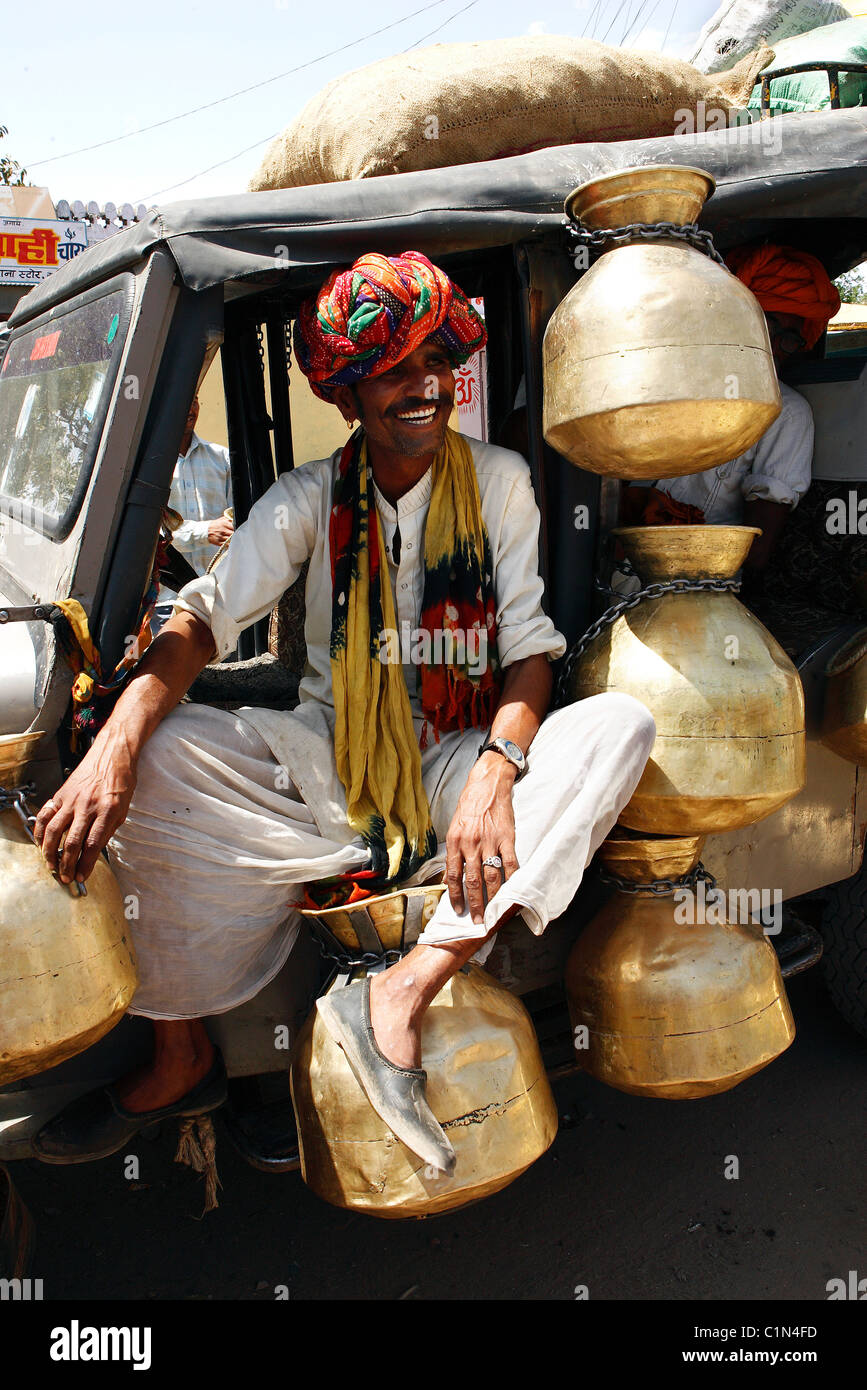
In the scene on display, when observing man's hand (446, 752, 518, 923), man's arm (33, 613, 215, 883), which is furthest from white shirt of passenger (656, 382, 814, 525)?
man's arm (33, 613, 215, 883)

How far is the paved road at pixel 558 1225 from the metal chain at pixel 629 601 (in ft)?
4.24

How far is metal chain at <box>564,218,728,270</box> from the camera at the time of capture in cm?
202

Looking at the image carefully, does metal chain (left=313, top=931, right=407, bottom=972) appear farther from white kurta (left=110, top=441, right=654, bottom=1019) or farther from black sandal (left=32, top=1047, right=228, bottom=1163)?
black sandal (left=32, top=1047, right=228, bottom=1163)

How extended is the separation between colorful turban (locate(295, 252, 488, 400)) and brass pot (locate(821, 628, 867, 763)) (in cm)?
114

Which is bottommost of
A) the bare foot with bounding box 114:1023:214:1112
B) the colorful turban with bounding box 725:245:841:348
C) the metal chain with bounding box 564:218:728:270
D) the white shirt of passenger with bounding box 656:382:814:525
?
the bare foot with bounding box 114:1023:214:1112

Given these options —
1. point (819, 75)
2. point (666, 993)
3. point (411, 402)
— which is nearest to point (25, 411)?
point (411, 402)

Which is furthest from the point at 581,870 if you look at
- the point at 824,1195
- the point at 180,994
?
the point at 824,1195

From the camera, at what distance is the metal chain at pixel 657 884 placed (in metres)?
2.16

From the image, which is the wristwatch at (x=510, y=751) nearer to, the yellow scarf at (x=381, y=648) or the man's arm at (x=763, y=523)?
the yellow scarf at (x=381, y=648)

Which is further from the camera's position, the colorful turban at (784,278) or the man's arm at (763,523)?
the man's arm at (763,523)

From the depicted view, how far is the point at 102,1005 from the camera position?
1707 millimetres

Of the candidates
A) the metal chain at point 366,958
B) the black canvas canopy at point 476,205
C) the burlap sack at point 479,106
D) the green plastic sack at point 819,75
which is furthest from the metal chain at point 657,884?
the green plastic sack at point 819,75

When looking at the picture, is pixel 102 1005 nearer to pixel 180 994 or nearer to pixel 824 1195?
pixel 180 994
